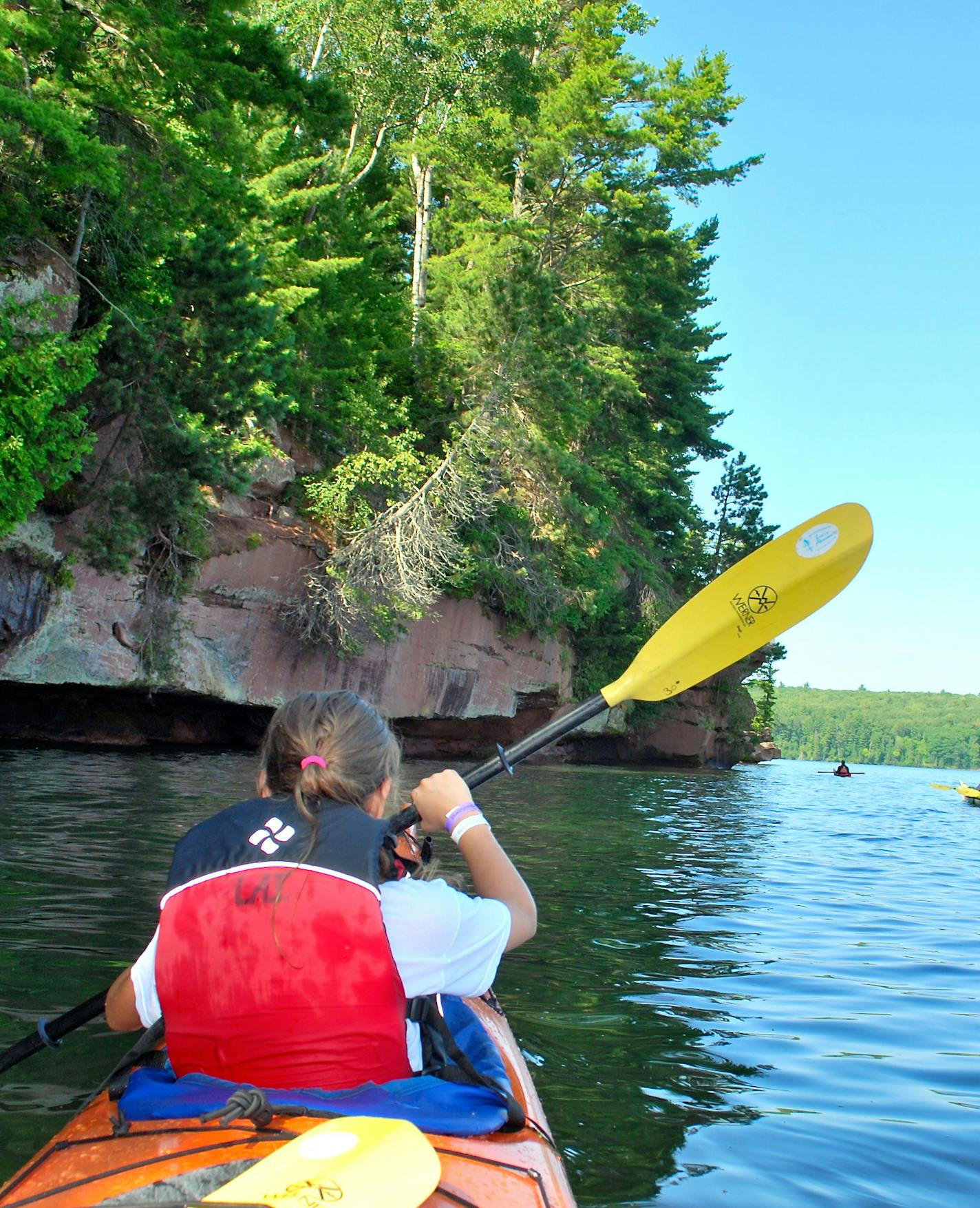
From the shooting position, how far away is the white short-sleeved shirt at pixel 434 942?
227 centimetres

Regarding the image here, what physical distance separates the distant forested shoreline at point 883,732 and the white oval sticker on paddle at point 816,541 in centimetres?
13557

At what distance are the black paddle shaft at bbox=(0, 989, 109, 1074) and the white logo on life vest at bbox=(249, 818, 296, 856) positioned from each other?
3.76 ft

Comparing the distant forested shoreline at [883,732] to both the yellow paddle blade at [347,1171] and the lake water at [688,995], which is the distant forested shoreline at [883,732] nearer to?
the lake water at [688,995]

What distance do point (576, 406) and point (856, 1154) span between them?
19.4m

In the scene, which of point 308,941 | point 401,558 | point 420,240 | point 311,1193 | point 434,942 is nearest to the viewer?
point 311,1193

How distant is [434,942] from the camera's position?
7.54ft

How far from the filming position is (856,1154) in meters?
3.49

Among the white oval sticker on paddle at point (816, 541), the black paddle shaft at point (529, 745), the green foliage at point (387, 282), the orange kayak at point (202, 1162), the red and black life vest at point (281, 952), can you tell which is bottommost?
the orange kayak at point (202, 1162)

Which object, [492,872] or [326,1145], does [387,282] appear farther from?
[326,1145]

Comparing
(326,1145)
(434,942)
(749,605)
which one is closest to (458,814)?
(434,942)

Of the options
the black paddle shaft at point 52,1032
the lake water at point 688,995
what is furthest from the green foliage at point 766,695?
the black paddle shaft at point 52,1032

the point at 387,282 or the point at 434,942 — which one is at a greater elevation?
the point at 387,282

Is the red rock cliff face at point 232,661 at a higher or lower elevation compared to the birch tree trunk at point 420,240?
lower

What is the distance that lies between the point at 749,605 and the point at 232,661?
1434 centimetres
